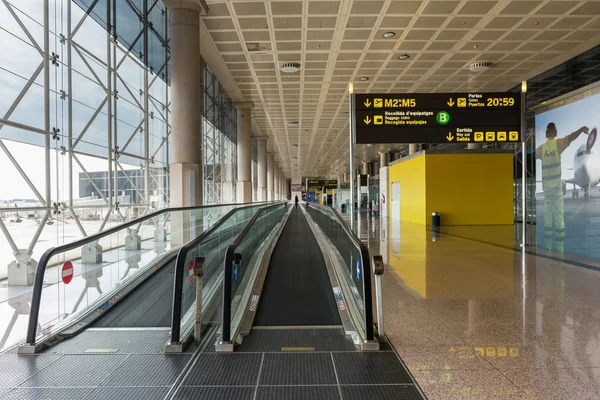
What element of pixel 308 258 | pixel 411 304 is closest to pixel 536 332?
pixel 411 304

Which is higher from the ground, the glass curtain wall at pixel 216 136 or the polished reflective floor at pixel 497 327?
the glass curtain wall at pixel 216 136

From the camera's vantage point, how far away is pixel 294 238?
47.2 feet

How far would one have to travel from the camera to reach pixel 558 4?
421 inches

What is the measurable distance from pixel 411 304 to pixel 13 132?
684 centimetres

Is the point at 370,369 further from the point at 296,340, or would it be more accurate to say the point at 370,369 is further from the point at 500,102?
the point at 500,102

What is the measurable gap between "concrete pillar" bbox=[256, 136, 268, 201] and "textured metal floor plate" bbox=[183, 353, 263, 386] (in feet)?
102

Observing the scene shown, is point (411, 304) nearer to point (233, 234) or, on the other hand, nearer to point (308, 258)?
point (233, 234)

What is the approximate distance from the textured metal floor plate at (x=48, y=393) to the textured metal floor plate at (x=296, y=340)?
135cm

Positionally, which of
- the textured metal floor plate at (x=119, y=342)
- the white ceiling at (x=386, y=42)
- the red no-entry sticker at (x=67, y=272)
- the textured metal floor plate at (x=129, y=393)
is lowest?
the textured metal floor plate at (x=119, y=342)

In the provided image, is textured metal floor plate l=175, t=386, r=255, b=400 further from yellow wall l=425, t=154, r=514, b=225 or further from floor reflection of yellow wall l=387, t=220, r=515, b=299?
yellow wall l=425, t=154, r=514, b=225

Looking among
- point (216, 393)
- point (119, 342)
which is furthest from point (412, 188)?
point (216, 393)

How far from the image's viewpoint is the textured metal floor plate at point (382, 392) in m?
2.86

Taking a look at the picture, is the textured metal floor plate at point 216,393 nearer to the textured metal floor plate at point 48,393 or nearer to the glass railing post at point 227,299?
the textured metal floor plate at point 48,393

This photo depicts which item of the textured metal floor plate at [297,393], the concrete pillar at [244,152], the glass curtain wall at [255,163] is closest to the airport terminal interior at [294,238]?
the textured metal floor plate at [297,393]
